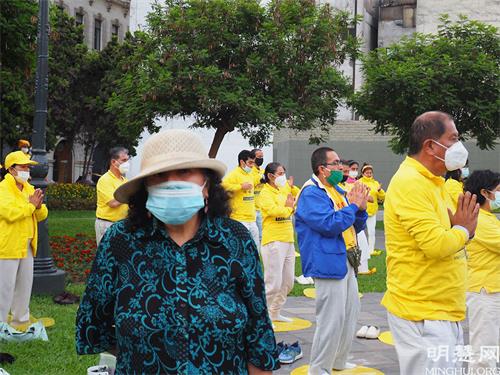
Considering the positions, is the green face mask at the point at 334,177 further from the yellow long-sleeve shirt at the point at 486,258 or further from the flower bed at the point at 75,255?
the flower bed at the point at 75,255

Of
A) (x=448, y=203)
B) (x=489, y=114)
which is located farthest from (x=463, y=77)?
(x=448, y=203)

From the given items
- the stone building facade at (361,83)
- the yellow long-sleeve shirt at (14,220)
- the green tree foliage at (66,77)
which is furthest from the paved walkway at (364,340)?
the stone building facade at (361,83)

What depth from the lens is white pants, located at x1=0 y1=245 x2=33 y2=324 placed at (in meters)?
7.16

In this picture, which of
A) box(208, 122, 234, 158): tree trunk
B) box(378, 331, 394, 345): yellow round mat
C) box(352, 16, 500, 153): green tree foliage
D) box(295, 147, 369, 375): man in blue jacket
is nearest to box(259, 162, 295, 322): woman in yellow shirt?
→ box(378, 331, 394, 345): yellow round mat

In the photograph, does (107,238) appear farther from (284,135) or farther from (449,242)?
(284,135)

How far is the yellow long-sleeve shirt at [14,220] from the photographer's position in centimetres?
714

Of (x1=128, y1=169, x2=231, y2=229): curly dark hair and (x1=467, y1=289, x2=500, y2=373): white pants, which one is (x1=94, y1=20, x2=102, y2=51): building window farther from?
(x1=128, y1=169, x2=231, y2=229): curly dark hair

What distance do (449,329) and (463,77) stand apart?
64.3ft

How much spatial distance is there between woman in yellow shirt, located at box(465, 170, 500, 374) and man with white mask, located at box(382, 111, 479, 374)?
5.33 ft

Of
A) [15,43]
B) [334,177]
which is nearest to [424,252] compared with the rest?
[334,177]

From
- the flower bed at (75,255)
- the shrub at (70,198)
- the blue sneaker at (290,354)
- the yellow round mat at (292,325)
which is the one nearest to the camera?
the blue sneaker at (290,354)

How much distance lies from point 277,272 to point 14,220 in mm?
3177

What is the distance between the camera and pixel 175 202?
2.62m

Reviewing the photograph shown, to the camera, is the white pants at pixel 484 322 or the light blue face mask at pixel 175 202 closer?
the light blue face mask at pixel 175 202
